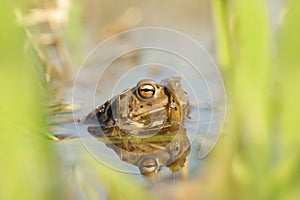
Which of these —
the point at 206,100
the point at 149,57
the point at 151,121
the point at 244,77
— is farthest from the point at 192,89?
the point at 149,57

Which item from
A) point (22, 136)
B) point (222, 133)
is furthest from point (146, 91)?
point (22, 136)

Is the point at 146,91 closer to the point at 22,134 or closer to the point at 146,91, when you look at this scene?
the point at 146,91

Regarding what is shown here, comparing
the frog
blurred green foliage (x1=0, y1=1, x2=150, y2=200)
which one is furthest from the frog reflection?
blurred green foliage (x1=0, y1=1, x2=150, y2=200)

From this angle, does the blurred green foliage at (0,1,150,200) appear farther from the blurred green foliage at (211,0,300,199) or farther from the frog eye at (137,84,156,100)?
the frog eye at (137,84,156,100)

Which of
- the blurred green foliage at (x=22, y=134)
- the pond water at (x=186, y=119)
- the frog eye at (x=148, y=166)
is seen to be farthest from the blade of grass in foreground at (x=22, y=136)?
the frog eye at (x=148, y=166)

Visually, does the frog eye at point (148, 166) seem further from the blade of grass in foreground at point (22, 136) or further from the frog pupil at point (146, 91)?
the blade of grass in foreground at point (22, 136)

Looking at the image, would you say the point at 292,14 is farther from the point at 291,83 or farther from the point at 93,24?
the point at 93,24

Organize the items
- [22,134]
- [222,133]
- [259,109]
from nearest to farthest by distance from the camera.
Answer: [22,134]
[259,109]
[222,133]

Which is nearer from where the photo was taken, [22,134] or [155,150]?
[22,134]
